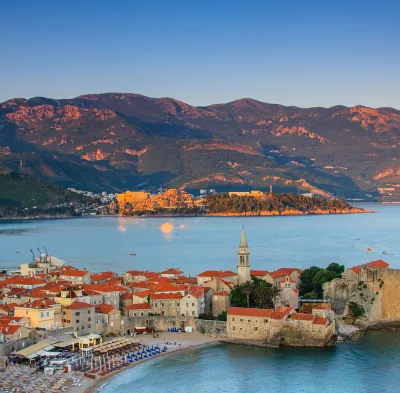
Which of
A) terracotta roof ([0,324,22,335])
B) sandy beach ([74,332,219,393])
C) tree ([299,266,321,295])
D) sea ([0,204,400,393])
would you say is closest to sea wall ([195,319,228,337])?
sandy beach ([74,332,219,393])

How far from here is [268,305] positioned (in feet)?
87.8

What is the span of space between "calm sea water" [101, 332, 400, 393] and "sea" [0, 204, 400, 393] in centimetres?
3

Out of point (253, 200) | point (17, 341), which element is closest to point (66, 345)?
point (17, 341)

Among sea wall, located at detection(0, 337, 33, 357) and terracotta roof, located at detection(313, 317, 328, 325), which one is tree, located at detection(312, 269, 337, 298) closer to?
terracotta roof, located at detection(313, 317, 328, 325)

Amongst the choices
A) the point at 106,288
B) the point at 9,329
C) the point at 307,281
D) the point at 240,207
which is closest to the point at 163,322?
the point at 106,288

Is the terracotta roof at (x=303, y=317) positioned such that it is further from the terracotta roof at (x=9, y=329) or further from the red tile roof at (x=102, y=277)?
the red tile roof at (x=102, y=277)

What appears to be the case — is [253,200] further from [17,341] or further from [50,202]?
[17,341]

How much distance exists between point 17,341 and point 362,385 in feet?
33.7

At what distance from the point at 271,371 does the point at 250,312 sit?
10.3 ft

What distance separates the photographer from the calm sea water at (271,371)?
67.0 feet

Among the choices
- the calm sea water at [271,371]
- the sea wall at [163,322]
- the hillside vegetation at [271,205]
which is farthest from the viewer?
the hillside vegetation at [271,205]

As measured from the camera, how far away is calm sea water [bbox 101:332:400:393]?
2042cm

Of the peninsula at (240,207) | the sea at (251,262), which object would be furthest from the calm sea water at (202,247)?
the peninsula at (240,207)

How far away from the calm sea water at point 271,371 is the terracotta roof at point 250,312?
1.17 metres
